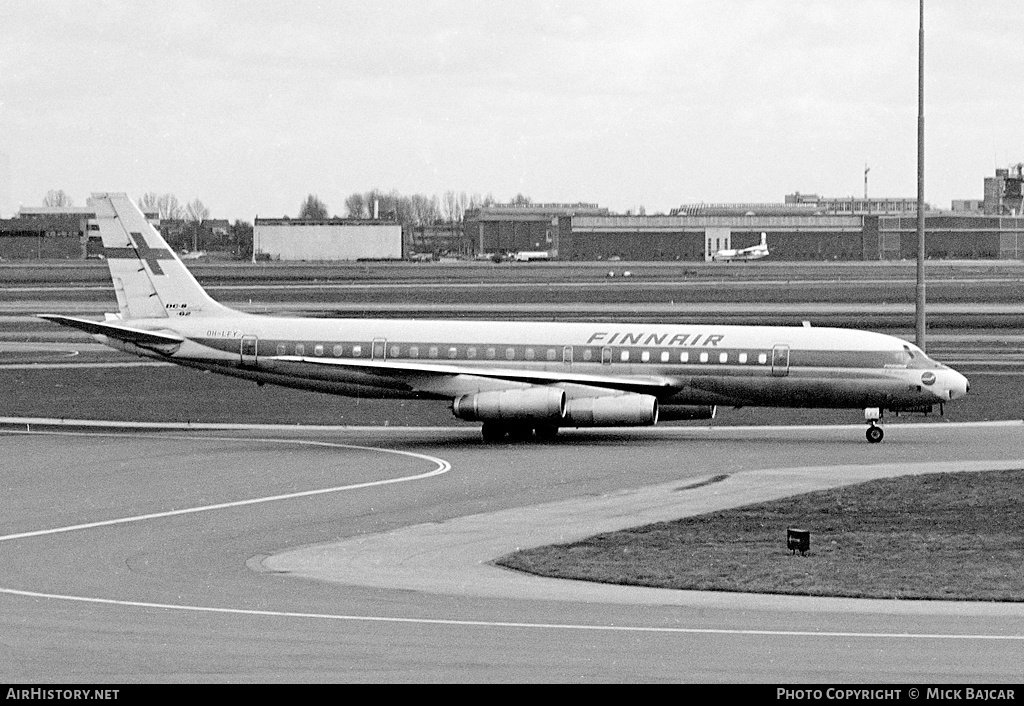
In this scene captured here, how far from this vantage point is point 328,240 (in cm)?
18938

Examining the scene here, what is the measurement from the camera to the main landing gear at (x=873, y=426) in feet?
133

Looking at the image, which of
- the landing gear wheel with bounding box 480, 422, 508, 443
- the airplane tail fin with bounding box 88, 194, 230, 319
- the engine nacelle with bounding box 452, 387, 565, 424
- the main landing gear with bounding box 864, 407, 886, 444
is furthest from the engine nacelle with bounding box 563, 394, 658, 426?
the airplane tail fin with bounding box 88, 194, 230, 319

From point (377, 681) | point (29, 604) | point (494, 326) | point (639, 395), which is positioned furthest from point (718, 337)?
point (377, 681)

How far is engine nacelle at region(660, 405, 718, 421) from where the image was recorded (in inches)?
1646

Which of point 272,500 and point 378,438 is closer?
point 272,500

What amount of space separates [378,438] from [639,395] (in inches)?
287

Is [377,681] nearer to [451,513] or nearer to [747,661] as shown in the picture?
[747,661]

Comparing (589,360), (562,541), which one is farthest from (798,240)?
(562,541)

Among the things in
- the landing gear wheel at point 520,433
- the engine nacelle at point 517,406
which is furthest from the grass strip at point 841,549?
the landing gear wheel at point 520,433

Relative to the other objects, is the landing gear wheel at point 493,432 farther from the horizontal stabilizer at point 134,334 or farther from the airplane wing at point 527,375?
the horizontal stabilizer at point 134,334

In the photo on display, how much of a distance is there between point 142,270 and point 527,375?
1282 cm

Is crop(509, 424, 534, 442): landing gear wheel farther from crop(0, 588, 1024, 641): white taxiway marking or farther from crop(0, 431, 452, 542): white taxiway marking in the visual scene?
crop(0, 588, 1024, 641): white taxiway marking

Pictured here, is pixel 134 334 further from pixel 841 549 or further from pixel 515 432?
pixel 841 549
